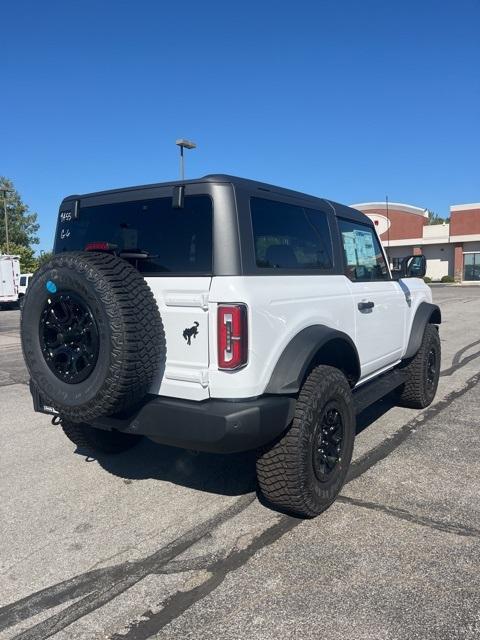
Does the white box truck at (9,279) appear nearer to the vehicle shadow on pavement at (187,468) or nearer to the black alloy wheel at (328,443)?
the vehicle shadow on pavement at (187,468)

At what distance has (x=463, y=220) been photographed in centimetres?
4406

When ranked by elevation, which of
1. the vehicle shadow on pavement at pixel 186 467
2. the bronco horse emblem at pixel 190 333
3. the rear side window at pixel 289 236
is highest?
the rear side window at pixel 289 236

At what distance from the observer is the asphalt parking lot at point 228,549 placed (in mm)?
2355

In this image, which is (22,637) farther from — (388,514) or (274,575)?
(388,514)

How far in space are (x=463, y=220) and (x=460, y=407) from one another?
42.6m

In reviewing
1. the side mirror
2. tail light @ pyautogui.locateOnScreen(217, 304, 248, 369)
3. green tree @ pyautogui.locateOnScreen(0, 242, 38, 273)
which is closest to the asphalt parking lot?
tail light @ pyautogui.locateOnScreen(217, 304, 248, 369)

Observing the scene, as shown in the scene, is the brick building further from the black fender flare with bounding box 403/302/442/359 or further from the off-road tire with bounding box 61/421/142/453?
the off-road tire with bounding box 61/421/142/453

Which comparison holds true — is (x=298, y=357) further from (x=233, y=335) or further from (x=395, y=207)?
(x=395, y=207)

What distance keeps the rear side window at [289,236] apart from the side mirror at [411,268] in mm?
1446

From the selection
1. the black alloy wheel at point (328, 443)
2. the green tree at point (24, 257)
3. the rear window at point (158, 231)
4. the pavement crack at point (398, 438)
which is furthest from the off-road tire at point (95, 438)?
the green tree at point (24, 257)

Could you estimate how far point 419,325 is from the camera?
211 inches

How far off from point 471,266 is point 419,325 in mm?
43719

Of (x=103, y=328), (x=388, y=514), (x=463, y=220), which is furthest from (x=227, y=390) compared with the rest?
(x=463, y=220)

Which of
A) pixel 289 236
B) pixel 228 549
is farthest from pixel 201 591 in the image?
pixel 289 236
